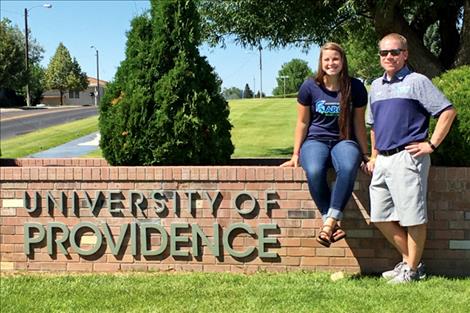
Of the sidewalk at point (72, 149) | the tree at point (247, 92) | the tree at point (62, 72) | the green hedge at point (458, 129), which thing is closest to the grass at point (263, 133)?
the sidewalk at point (72, 149)

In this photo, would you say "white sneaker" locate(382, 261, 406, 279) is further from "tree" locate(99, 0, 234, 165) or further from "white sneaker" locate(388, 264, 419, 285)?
"tree" locate(99, 0, 234, 165)

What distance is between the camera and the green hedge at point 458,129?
4758mm

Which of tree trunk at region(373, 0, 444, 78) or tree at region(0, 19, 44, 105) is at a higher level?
tree at region(0, 19, 44, 105)

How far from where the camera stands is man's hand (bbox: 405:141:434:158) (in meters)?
4.27

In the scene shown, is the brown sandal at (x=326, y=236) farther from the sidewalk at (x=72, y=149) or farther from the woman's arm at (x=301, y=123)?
the sidewalk at (x=72, y=149)

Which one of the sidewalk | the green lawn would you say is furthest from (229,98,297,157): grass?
the sidewalk

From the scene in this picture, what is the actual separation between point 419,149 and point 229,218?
5.35 feet

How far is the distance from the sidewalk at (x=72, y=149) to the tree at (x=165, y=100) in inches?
289

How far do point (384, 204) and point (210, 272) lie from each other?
5.04 ft

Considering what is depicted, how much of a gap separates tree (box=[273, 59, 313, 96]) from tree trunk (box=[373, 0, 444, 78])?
311ft

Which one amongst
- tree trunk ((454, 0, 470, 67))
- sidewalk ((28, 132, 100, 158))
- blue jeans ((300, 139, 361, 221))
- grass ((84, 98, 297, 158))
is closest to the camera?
blue jeans ((300, 139, 361, 221))

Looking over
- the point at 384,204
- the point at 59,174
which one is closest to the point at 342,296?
the point at 384,204

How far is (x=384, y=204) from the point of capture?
4492 mm

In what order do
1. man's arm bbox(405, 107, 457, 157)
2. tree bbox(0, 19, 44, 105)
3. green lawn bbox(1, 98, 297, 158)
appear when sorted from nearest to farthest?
man's arm bbox(405, 107, 457, 157) < green lawn bbox(1, 98, 297, 158) < tree bbox(0, 19, 44, 105)
